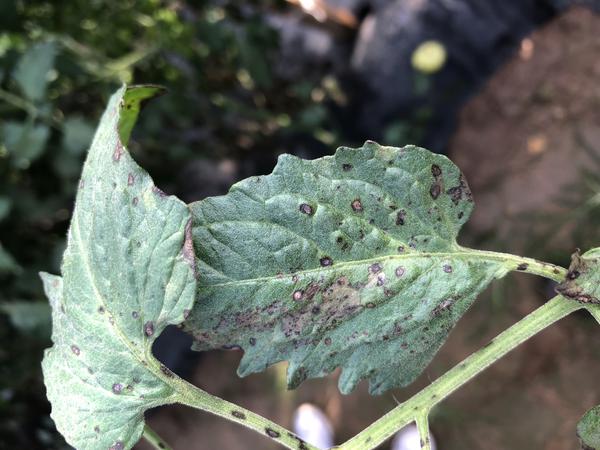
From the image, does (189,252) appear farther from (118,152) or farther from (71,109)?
(71,109)

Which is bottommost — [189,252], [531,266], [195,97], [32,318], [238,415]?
[32,318]

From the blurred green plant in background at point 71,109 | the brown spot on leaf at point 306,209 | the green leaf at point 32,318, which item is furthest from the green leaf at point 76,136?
the brown spot on leaf at point 306,209

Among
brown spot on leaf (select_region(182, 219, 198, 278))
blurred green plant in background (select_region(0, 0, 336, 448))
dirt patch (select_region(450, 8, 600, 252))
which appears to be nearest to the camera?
brown spot on leaf (select_region(182, 219, 198, 278))

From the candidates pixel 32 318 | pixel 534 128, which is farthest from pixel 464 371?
pixel 534 128

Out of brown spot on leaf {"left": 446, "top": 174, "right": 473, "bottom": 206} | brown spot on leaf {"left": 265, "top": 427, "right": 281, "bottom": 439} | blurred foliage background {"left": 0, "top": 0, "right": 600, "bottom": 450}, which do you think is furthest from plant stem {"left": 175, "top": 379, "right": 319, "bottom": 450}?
blurred foliage background {"left": 0, "top": 0, "right": 600, "bottom": 450}

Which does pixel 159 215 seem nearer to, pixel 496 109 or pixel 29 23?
pixel 29 23

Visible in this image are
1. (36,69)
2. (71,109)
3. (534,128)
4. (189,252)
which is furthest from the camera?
(534,128)

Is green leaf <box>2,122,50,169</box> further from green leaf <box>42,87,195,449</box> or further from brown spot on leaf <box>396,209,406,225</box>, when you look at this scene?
brown spot on leaf <box>396,209,406,225</box>
